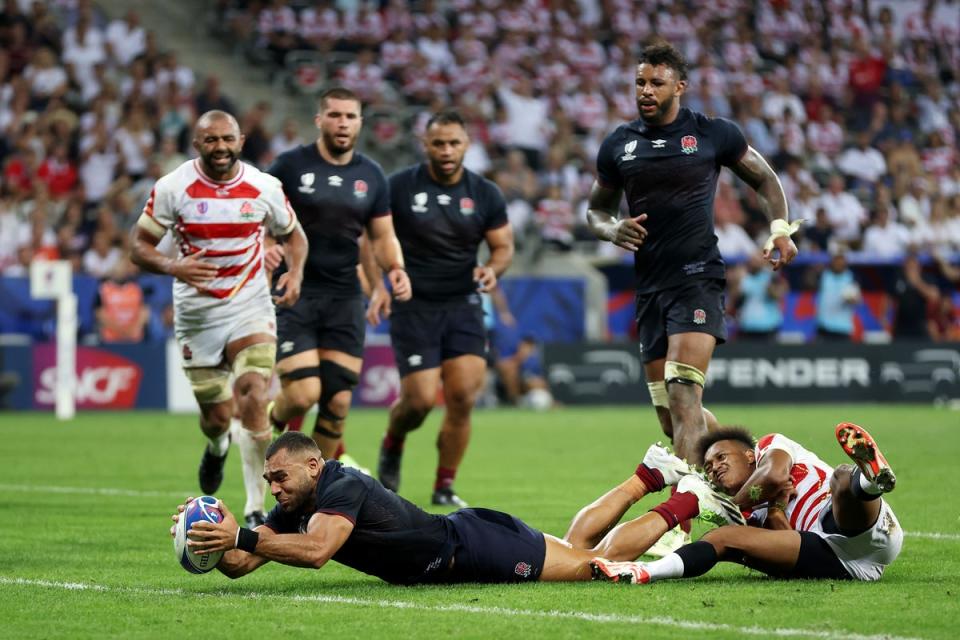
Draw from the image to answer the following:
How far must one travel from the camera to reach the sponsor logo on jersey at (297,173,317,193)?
11.6 metres

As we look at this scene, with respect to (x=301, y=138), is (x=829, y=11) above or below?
above

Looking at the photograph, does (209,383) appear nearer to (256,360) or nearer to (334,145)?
(256,360)

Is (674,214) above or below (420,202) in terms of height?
below

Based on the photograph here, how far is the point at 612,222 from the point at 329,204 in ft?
8.33

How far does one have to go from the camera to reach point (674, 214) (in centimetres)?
979

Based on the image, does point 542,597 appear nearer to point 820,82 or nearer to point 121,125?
point 121,125

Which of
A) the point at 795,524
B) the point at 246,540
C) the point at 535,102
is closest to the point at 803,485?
the point at 795,524

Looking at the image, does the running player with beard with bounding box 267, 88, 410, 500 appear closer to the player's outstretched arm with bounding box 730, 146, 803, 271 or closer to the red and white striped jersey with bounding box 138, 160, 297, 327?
the red and white striped jersey with bounding box 138, 160, 297, 327

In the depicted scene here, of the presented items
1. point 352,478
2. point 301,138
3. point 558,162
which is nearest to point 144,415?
point 301,138

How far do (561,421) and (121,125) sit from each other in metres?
8.57

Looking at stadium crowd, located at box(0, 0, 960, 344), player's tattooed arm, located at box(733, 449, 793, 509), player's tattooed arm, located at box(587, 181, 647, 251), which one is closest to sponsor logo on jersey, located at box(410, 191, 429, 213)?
player's tattooed arm, located at box(587, 181, 647, 251)

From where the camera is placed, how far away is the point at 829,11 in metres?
34.4

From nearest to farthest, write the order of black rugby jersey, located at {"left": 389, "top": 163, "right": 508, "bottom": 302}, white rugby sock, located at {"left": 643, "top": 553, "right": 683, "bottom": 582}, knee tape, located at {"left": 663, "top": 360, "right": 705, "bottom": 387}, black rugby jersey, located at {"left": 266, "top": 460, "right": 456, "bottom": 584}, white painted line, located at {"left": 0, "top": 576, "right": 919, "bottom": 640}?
white painted line, located at {"left": 0, "top": 576, "right": 919, "bottom": 640} < black rugby jersey, located at {"left": 266, "top": 460, "right": 456, "bottom": 584} < white rugby sock, located at {"left": 643, "top": 553, "right": 683, "bottom": 582} < knee tape, located at {"left": 663, "top": 360, "right": 705, "bottom": 387} < black rugby jersey, located at {"left": 389, "top": 163, "right": 508, "bottom": 302}

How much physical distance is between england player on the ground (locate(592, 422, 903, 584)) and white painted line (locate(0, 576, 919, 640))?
358 millimetres
